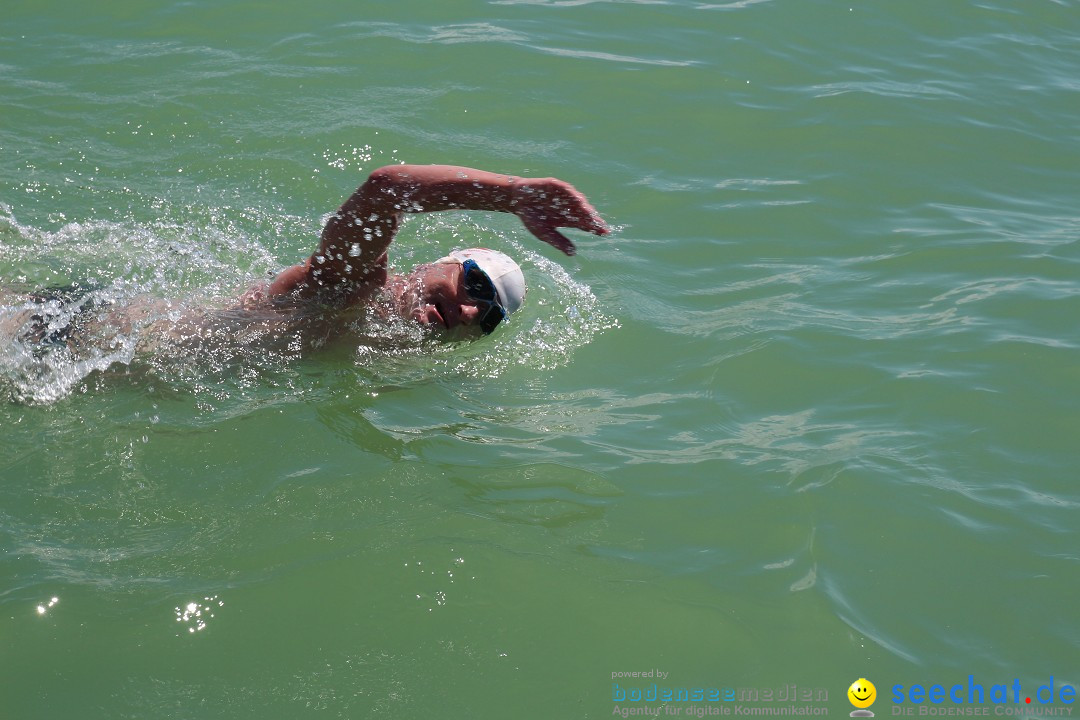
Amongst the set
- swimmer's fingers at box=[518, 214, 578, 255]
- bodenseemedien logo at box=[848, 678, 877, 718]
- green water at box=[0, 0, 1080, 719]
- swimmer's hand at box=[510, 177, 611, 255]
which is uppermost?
swimmer's hand at box=[510, 177, 611, 255]

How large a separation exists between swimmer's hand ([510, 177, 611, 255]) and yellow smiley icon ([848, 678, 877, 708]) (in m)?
1.89

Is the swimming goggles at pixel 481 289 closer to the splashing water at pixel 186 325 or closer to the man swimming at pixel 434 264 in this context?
the man swimming at pixel 434 264

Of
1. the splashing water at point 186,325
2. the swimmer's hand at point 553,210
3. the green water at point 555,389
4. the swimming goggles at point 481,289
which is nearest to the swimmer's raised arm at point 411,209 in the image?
the swimmer's hand at point 553,210

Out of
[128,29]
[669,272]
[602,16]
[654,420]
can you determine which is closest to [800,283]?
[669,272]

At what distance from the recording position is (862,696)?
3.46 meters

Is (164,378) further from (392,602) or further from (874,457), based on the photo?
(874,457)

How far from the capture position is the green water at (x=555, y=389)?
3.59 m

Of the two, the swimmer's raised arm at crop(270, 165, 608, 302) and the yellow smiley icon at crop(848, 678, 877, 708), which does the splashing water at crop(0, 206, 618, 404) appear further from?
the yellow smiley icon at crop(848, 678, 877, 708)

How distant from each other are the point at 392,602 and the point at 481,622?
34 centimetres

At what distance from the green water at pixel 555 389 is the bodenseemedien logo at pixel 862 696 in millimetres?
41

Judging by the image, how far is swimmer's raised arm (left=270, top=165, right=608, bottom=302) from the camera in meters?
3.97

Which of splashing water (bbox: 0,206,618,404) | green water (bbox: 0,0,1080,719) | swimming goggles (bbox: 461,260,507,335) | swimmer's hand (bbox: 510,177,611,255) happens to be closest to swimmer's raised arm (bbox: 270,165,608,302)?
swimmer's hand (bbox: 510,177,611,255)

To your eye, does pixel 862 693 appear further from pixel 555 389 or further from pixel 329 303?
pixel 329 303

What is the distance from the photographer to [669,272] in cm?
633
